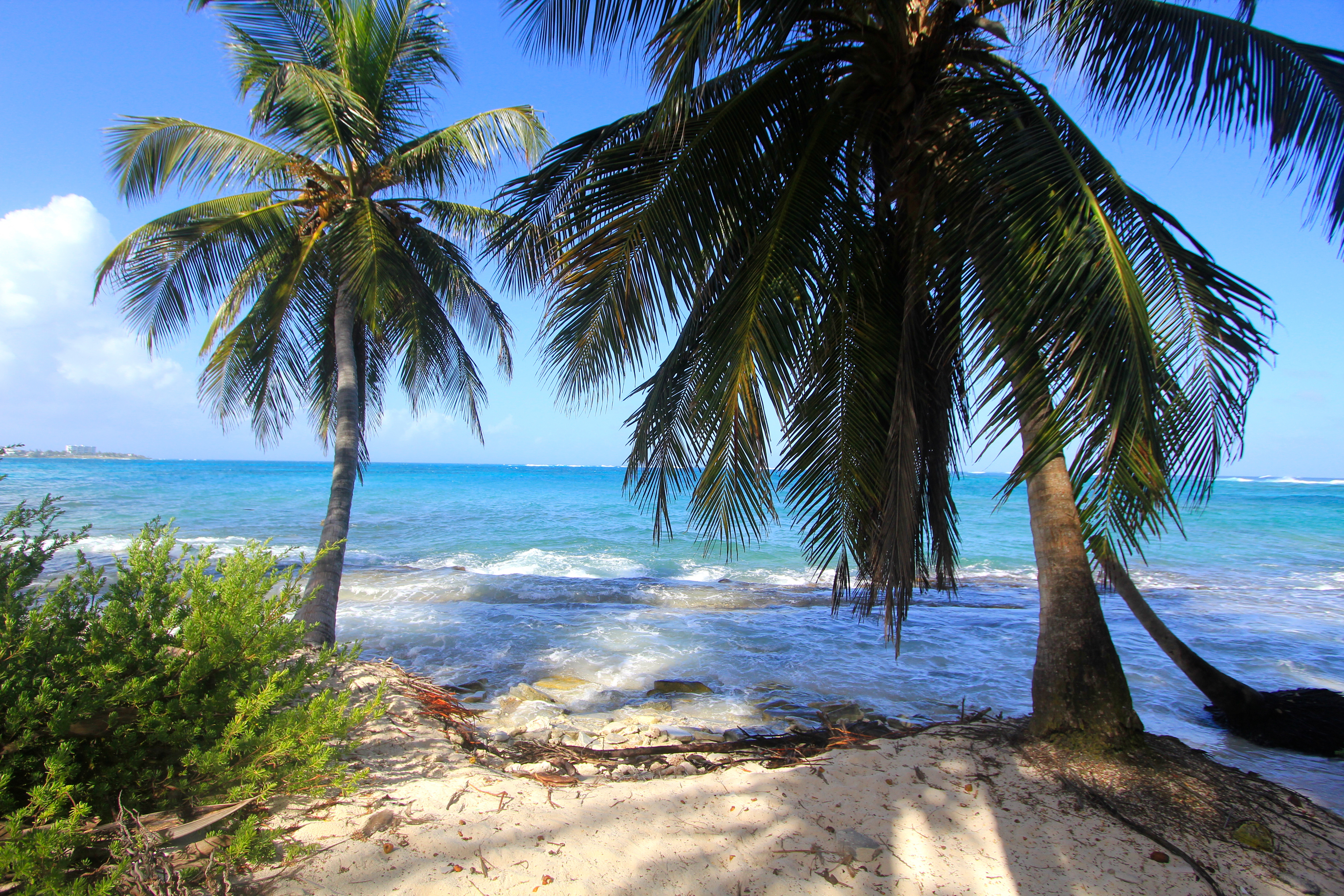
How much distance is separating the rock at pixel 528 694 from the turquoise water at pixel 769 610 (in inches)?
20.1

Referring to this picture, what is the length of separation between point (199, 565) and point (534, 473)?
7709cm

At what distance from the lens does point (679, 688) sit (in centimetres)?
592

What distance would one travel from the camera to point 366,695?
12.9 ft

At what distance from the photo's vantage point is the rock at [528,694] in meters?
5.50

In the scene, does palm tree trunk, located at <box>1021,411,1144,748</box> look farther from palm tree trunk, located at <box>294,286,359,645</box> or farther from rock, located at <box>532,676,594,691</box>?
palm tree trunk, located at <box>294,286,359,645</box>

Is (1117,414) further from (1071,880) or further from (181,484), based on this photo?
(181,484)

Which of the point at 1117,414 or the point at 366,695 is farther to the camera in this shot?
the point at 366,695

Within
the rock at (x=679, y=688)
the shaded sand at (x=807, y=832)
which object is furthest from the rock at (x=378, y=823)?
the rock at (x=679, y=688)

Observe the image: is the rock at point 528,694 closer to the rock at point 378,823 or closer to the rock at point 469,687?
the rock at point 469,687

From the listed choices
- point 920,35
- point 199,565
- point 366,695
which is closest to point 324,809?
point 199,565

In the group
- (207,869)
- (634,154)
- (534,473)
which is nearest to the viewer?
(207,869)

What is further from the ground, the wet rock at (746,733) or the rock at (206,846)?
the rock at (206,846)

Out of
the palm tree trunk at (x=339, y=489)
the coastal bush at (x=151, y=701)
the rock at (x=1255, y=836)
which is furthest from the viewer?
the palm tree trunk at (x=339, y=489)

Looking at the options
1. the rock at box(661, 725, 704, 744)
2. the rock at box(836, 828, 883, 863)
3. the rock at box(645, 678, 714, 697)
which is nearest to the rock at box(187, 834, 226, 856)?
the rock at box(836, 828, 883, 863)
